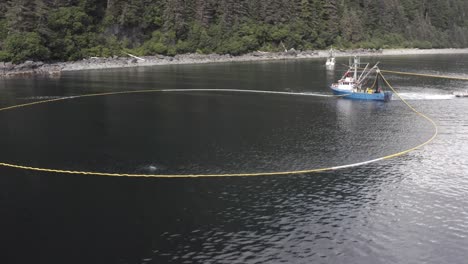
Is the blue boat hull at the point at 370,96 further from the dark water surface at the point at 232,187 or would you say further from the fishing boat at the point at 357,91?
the dark water surface at the point at 232,187

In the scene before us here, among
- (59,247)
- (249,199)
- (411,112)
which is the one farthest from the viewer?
(411,112)

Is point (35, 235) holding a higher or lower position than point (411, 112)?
lower

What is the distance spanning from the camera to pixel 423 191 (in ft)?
187

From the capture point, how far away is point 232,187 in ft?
187

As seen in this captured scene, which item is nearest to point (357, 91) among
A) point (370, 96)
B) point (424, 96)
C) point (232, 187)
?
point (370, 96)

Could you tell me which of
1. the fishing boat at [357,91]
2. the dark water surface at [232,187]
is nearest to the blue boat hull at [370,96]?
the fishing boat at [357,91]

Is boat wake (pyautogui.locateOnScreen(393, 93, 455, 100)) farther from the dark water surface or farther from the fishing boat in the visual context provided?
the dark water surface

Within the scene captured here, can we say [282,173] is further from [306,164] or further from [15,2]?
[15,2]

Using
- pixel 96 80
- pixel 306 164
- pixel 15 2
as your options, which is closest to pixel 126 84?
pixel 96 80

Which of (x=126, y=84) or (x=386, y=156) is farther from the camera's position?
(x=126, y=84)

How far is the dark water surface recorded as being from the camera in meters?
42.9

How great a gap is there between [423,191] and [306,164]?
15.6 metres

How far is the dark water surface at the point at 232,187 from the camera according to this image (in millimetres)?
42938

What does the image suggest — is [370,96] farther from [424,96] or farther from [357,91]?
[424,96]
